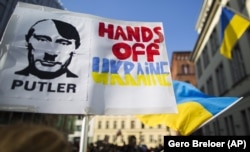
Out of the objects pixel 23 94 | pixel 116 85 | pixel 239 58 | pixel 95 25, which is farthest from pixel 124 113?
pixel 239 58

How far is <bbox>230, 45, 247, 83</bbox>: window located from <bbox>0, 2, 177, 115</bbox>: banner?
574 inches

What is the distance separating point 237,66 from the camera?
17531 mm

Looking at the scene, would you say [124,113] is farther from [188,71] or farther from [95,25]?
[188,71]

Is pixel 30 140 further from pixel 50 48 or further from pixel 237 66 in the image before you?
pixel 237 66

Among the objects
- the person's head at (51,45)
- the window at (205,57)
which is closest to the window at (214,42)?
the window at (205,57)

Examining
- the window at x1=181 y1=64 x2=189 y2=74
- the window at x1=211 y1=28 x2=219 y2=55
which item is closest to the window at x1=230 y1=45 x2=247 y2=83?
the window at x1=211 y1=28 x2=219 y2=55

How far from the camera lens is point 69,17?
380 centimetres

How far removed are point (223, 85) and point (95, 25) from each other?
65.4 ft

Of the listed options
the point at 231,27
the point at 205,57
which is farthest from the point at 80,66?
the point at 205,57

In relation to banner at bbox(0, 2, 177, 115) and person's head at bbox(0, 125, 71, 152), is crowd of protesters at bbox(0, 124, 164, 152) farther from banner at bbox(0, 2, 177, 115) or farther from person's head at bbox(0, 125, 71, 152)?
banner at bbox(0, 2, 177, 115)

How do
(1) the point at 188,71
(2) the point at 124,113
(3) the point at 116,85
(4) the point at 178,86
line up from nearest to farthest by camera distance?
(2) the point at 124,113
(3) the point at 116,85
(4) the point at 178,86
(1) the point at 188,71

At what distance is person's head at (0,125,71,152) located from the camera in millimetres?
843

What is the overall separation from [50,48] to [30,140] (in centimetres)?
276

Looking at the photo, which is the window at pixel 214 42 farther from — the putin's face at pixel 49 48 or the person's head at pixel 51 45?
the putin's face at pixel 49 48
